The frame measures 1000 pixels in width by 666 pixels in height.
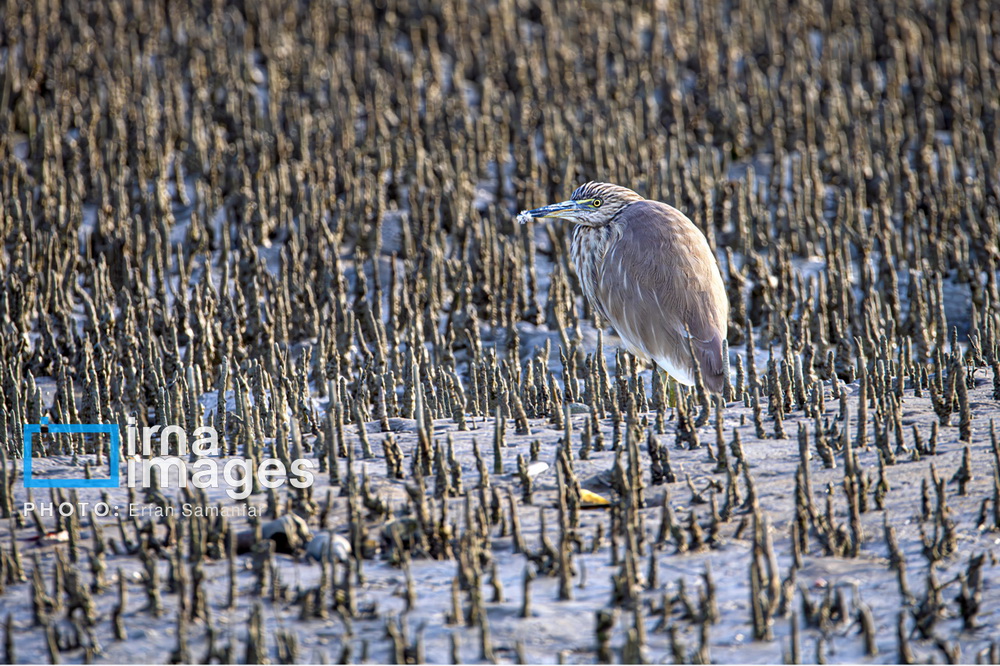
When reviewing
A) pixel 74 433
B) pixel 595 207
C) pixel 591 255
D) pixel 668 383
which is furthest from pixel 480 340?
pixel 74 433

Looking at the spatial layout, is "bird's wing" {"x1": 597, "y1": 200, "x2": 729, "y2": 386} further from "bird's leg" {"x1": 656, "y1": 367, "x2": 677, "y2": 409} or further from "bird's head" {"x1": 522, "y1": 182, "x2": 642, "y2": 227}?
"bird's head" {"x1": 522, "y1": 182, "x2": 642, "y2": 227}

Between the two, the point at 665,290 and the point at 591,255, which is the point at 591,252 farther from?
the point at 665,290

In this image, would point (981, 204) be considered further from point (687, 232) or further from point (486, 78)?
point (486, 78)

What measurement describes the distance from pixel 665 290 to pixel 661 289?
0.06ft

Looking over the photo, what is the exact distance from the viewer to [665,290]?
5133mm

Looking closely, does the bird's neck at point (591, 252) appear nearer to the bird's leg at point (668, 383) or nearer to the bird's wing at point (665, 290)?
the bird's wing at point (665, 290)

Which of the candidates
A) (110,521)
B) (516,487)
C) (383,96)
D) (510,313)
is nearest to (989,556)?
(516,487)

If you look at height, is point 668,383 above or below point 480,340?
below

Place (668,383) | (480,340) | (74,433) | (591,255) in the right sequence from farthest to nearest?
1. (480,340)
2. (591,255)
3. (668,383)
4. (74,433)

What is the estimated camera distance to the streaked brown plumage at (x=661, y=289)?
5039mm

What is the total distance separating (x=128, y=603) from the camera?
3.25 meters

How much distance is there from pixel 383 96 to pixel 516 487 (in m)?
6.51

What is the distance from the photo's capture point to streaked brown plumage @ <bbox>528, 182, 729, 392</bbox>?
16.5ft

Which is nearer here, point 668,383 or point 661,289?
point 661,289
